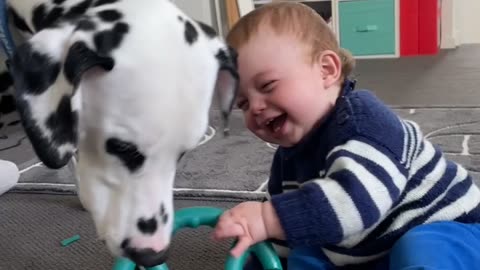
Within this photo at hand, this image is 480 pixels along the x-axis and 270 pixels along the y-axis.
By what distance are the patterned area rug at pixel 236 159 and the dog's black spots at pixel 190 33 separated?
82 cm

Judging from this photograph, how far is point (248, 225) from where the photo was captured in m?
0.93

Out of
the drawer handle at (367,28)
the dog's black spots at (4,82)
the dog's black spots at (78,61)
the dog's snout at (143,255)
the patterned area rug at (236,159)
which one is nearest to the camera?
the dog's black spots at (78,61)

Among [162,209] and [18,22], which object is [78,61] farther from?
[18,22]

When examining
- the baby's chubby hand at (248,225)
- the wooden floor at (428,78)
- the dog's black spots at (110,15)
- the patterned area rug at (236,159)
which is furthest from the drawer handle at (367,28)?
the dog's black spots at (110,15)

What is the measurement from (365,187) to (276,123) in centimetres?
22

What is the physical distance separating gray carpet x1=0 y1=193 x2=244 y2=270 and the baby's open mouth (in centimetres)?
41

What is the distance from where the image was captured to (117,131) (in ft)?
2.71

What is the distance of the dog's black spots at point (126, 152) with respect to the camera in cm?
83

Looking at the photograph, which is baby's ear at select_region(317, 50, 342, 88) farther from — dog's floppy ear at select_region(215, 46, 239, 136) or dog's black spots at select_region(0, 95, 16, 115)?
dog's black spots at select_region(0, 95, 16, 115)

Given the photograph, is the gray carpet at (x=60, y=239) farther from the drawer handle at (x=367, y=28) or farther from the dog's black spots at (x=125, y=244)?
the drawer handle at (x=367, y=28)

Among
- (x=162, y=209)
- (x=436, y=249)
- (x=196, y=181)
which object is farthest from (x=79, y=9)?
(x=196, y=181)

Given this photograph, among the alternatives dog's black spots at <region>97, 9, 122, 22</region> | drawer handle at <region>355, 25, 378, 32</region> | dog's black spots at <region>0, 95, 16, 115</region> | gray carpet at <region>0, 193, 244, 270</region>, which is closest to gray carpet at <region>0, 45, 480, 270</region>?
gray carpet at <region>0, 193, 244, 270</region>

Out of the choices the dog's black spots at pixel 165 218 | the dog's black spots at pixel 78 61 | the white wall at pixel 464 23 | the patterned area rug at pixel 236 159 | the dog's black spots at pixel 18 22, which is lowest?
the white wall at pixel 464 23

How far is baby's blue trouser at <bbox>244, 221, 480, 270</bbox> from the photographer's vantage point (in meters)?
0.87
